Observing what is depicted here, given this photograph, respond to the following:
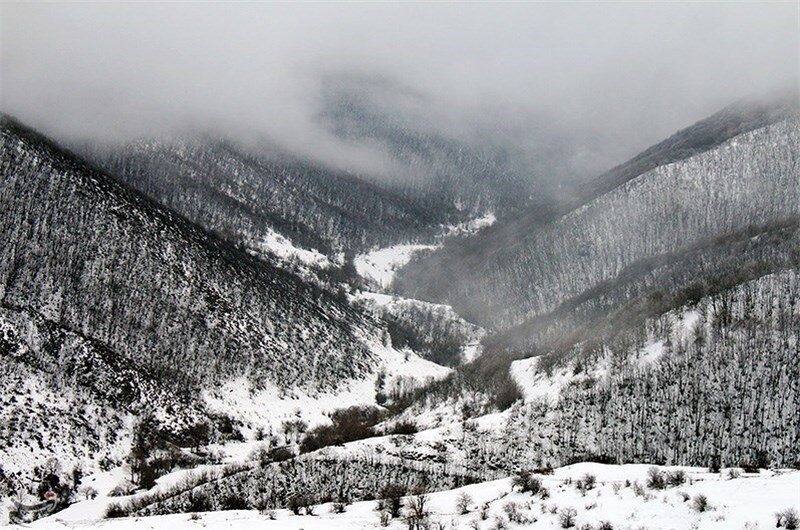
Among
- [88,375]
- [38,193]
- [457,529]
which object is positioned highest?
[38,193]

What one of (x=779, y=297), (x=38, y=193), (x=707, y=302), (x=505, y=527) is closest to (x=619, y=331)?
(x=707, y=302)

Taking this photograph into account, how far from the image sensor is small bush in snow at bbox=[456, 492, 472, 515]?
88.3 ft

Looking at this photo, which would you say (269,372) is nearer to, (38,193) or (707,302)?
(38,193)

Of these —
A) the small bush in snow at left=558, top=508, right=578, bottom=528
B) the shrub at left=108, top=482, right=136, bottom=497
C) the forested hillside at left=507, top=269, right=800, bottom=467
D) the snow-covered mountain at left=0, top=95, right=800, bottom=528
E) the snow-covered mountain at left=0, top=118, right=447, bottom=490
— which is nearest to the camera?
the small bush in snow at left=558, top=508, right=578, bottom=528

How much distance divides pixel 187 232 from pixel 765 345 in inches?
5255

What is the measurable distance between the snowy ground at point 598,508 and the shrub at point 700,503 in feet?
0.57

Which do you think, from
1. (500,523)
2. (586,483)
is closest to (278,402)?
(586,483)

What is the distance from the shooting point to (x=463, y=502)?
2811 centimetres

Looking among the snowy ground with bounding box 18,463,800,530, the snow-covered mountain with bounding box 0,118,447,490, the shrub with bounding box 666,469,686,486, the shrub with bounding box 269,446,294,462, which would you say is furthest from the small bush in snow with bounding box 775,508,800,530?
the snow-covered mountain with bounding box 0,118,447,490

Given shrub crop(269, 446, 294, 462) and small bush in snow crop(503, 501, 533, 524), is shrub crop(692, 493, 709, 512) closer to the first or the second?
small bush in snow crop(503, 501, 533, 524)

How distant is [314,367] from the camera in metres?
134

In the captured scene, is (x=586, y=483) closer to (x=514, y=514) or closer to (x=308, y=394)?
(x=514, y=514)

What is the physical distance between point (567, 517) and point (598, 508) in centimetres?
207

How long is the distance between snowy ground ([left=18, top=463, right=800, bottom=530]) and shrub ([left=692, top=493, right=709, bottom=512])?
17 centimetres
